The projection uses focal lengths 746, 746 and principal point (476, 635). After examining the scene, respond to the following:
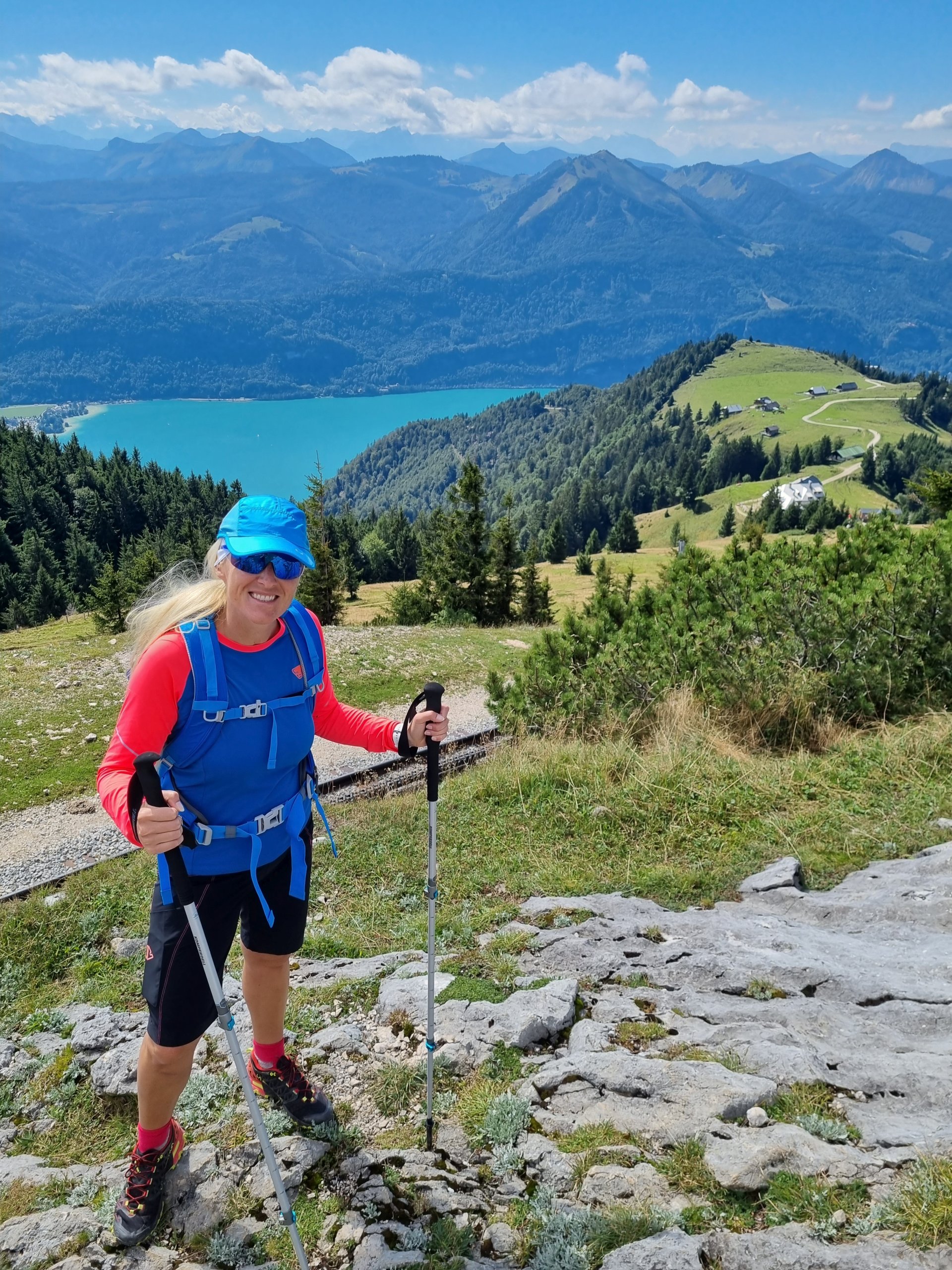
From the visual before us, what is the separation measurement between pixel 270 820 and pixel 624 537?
113 m

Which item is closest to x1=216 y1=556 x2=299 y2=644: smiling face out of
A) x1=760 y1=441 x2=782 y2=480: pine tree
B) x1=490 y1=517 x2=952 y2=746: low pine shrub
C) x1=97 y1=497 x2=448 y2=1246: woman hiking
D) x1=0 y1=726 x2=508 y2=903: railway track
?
x1=97 y1=497 x2=448 y2=1246: woman hiking

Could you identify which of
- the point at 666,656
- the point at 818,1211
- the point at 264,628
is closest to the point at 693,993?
the point at 818,1211

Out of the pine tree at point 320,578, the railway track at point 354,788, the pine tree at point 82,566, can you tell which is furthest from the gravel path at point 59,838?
the pine tree at point 82,566

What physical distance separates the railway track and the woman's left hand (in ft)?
19.3

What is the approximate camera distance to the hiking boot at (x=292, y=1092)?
12.6 ft

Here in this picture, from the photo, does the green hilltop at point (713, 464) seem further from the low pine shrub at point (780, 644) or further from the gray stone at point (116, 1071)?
the gray stone at point (116, 1071)

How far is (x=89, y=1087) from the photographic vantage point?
444cm

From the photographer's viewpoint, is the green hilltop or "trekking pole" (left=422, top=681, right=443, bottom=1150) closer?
"trekking pole" (left=422, top=681, right=443, bottom=1150)

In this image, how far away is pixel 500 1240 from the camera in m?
3.09

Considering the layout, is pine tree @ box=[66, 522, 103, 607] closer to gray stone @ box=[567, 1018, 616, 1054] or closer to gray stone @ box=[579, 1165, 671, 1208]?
gray stone @ box=[567, 1018, 616, 1054]

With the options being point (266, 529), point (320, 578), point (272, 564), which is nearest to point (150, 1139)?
point (272, 564)

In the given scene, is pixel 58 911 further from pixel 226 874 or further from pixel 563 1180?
pixel 563 1180

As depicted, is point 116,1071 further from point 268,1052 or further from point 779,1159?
point 779,1159

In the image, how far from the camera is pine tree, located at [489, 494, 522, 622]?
107 feet
